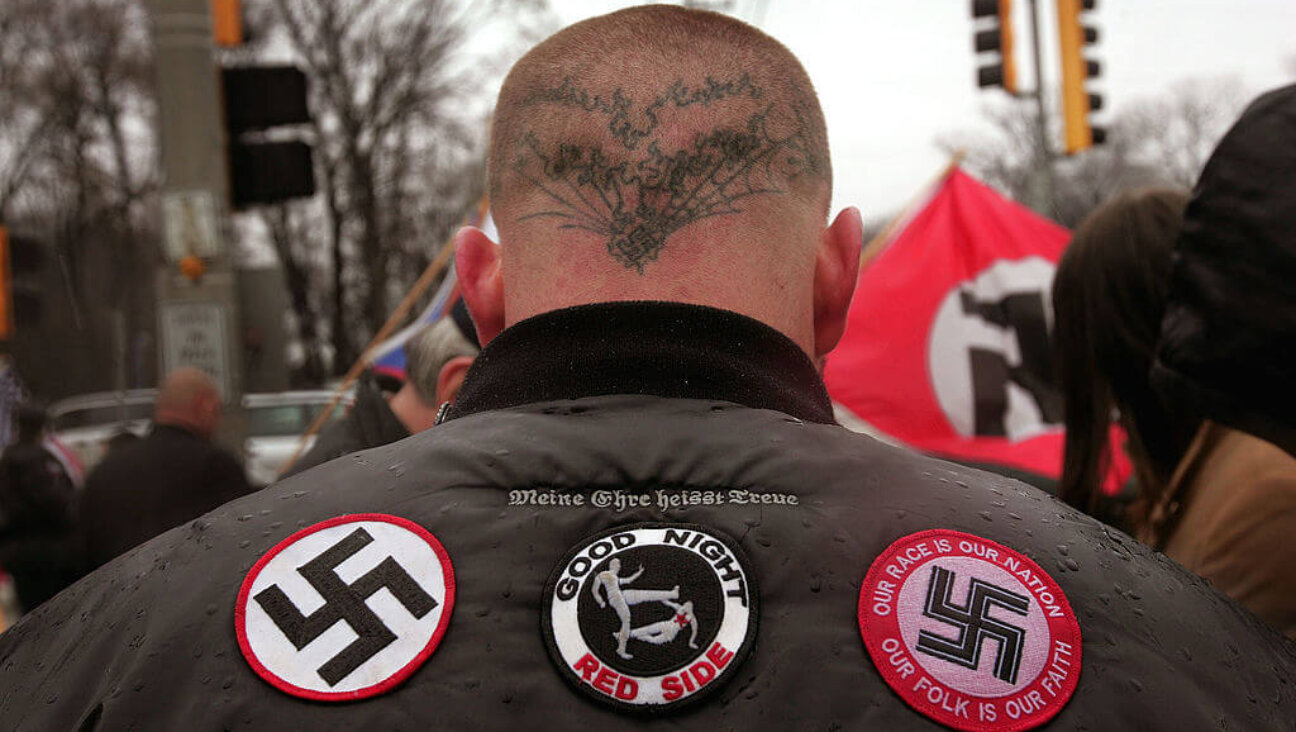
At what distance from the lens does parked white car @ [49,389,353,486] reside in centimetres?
1238

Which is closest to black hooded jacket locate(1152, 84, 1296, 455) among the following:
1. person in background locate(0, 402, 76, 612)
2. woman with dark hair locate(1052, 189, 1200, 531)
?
woman with dark hair locate(1052, 189, 1200, 531)

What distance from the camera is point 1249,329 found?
1.39 metres

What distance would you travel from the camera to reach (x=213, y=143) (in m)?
5.54

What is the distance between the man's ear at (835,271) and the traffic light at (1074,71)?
7.76 metres

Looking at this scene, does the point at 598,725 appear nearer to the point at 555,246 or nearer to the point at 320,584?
the point at 320,584

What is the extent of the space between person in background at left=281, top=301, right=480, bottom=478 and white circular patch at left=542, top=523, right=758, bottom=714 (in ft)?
6.04


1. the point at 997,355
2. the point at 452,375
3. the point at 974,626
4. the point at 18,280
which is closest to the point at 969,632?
the point at 974,626

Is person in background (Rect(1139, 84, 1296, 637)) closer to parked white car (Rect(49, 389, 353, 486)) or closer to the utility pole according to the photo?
the utility pole

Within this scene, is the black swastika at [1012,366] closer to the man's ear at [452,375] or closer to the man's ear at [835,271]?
the man's ear at [452,375]

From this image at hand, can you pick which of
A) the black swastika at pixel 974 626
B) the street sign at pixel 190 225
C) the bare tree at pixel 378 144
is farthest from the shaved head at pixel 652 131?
the bare tree at pixel 378 144

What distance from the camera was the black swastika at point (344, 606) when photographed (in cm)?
99

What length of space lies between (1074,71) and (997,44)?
4.07 feet

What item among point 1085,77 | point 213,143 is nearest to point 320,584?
point 213,143

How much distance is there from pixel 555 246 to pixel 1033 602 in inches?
25.7
